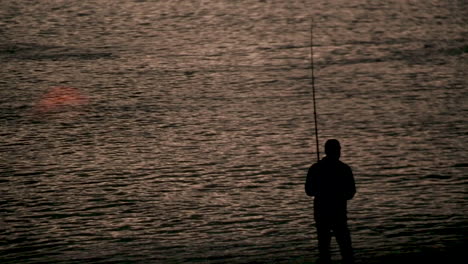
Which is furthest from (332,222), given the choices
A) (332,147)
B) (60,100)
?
(60,100)

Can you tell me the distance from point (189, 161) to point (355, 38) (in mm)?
13116

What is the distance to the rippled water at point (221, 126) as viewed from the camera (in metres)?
14.6

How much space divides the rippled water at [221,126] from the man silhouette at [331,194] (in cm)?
211

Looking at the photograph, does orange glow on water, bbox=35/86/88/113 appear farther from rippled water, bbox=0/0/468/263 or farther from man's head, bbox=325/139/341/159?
man's head, bbox=325/139/341/159

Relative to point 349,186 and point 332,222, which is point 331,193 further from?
point 332,222

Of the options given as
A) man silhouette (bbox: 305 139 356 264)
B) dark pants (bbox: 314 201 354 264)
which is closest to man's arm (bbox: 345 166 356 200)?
man silhouette (bbox: 305 139 356 264)

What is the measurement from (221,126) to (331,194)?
37.9ft

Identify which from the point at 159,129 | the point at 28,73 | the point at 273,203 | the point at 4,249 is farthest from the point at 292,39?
the point at 4,249

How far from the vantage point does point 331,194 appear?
418 inches

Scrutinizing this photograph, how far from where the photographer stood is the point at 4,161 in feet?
64.3

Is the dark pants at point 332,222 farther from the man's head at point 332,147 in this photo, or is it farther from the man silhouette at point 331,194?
the man's head at point 332,147

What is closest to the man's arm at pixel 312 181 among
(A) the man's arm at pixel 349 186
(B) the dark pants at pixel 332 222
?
(B) the dark pants at pixel 332 222

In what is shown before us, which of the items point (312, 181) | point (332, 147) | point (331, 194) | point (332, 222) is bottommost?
point (332, 222)

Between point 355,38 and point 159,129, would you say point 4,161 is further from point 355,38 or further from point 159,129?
point 355,38
